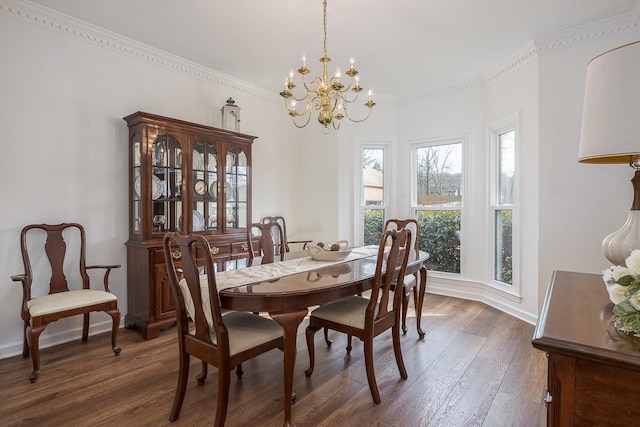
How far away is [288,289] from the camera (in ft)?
5.92

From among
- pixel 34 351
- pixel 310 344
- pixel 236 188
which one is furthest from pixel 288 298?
pixel 236 188

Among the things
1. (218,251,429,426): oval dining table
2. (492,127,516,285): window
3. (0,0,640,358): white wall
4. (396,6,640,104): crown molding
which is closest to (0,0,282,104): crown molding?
(0,0,640,358): white wall

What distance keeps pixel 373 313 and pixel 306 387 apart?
2.32 ft

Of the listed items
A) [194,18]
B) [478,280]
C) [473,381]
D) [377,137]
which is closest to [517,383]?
[473,381]

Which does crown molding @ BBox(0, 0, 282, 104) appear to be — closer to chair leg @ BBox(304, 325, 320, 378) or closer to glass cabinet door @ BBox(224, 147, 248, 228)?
glass cabinet door @ BBox(224, 147, 248, 228)

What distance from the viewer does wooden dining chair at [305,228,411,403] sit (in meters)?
2.06

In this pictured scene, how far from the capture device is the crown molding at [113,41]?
2742 millimetres

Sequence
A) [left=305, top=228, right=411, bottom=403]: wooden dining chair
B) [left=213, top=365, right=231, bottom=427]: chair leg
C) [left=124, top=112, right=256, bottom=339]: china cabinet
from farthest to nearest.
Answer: [left=124, top=112, right=256, bottom=339]: china cabinet → [left=305, top=228, right=411, bottom=403]: wooden dining chair → [left=213, top=365, right=231, bottom=427]: chair leg

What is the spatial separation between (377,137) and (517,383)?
137 inches

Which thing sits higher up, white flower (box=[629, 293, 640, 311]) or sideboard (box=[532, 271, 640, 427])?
white flower (box=[629, 293, 640, 311])

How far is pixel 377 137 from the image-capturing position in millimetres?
4895

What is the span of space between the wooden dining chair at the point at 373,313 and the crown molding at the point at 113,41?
10.2 ft

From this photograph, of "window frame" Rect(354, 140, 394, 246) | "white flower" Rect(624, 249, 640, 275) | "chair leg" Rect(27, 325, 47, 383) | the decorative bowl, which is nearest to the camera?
"white flower" Rect(624, 249, 640, 275)

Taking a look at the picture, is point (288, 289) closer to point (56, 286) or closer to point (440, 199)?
point (56, 286)
